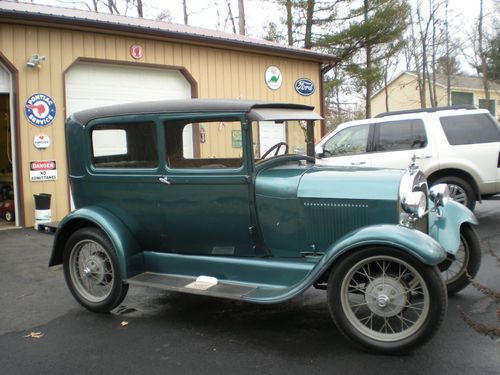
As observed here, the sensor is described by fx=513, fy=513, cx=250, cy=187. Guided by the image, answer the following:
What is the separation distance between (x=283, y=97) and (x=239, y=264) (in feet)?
32.3

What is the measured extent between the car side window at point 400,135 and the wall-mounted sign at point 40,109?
5.93 metres

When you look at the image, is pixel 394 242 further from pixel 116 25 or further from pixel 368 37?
pixel 368 37

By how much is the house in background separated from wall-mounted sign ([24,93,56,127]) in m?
26.0

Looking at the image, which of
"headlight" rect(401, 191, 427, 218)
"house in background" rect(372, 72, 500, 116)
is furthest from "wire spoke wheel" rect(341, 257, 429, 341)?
"house in background" rect(372, 72, 500, 116)

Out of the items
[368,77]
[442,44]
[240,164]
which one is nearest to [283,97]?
[368,77]

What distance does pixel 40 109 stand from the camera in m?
9.45

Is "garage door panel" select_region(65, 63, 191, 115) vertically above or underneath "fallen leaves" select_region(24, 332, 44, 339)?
above

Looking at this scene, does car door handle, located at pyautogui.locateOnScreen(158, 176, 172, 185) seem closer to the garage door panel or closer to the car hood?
the car hood

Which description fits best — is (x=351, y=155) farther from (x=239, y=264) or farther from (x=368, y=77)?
(x=368, y=77)

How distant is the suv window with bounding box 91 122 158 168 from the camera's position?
450cm

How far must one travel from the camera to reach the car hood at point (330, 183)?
149 inches

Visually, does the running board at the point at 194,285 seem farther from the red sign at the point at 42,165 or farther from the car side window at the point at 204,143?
the red sign at the point at 42,165

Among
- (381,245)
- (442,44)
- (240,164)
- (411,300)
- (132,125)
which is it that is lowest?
(411,300)

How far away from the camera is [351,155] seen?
865 centimetres
